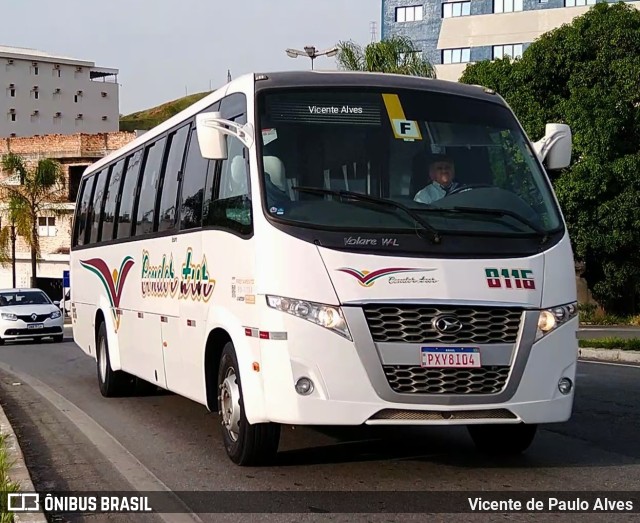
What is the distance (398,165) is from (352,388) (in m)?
1.73

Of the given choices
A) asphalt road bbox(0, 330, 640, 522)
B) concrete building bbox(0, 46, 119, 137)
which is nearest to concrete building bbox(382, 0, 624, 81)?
asphalt road bbox(0, 330, 640, 522)

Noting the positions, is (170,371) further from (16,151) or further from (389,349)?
(16,151)

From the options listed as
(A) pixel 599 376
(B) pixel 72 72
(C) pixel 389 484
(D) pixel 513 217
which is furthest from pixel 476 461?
(B) pixel 72 72

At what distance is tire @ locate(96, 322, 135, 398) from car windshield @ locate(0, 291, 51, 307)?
57.9 feet

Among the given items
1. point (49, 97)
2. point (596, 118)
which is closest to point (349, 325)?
point (596, 118)

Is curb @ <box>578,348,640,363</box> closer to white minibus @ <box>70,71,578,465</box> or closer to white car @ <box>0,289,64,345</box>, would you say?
white minibus @ <box>70,71,578,465</box>

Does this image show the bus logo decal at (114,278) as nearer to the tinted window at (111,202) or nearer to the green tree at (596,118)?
the tinted window at (111,202)

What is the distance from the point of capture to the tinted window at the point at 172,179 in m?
10.8

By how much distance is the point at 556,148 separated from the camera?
9219 mm

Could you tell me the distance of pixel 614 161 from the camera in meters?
38.5

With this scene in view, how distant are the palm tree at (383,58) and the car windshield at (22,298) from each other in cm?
1916

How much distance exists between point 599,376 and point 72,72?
394 feet

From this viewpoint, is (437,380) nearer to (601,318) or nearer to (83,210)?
(83,210)

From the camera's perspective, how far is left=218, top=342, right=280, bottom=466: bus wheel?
8.37 metres
